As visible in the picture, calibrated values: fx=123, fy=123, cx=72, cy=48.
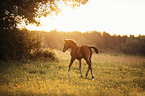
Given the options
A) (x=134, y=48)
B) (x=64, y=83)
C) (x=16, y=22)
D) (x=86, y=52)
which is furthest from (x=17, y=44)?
(x=134, y=48)

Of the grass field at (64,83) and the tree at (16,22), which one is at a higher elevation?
the tree at (16,22)

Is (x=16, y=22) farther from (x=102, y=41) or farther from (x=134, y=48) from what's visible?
(x=102, y=41)

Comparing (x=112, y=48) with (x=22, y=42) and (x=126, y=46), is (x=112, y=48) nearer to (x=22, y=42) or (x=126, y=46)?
(x=126, y=46)

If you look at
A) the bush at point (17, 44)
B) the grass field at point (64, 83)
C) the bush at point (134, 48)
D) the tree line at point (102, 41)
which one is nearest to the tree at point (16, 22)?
the bush at point (17, 44)

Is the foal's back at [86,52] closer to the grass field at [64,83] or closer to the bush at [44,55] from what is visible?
the grass field at [64,83]

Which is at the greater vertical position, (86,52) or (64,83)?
(86,52)

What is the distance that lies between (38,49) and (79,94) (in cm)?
1379

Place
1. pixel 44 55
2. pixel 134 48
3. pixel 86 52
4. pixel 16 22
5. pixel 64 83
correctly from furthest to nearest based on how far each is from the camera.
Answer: pixel 134 48, pixel 44 55, pixel 16 22, pixel 86 52, pixel 64 83

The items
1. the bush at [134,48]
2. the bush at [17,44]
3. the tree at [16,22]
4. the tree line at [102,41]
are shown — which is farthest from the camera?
the tree line at [102,41]

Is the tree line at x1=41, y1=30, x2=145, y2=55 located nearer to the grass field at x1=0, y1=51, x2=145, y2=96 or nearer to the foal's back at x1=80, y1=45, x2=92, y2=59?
the grass field at x1=0, y1=51, x2=145, y2=96

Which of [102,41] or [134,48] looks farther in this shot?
[102,41]

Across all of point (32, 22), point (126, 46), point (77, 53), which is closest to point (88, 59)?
point (77, 53)

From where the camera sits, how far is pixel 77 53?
32.3ft

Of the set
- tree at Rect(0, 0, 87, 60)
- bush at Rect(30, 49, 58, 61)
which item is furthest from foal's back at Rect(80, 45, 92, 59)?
bush at Rect(30, 49, 58, 61)
